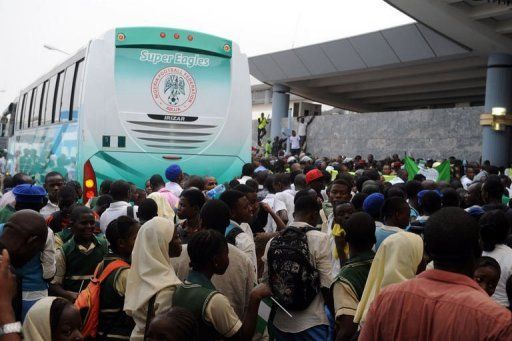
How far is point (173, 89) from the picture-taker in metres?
9.38

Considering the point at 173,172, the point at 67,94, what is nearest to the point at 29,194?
the point at 173,172

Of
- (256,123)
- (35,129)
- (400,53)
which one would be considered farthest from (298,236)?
(256,123)

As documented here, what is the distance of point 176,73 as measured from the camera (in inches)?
368

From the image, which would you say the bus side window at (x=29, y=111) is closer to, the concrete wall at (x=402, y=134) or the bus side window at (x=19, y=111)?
the bus side window at (x=19, y=111)

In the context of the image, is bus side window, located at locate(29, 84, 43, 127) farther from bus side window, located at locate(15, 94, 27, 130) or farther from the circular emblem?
the circular emblem

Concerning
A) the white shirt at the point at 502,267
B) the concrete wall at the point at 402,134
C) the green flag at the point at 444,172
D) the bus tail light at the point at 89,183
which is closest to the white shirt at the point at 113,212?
the white shirt at the point at 502,267

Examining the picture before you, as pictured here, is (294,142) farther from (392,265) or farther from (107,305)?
(392,265)

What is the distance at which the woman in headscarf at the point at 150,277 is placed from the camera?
3137 mm

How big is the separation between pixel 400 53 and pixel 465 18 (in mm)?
4472

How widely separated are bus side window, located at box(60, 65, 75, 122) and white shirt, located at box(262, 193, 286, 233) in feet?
15.2

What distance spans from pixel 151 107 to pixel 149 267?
628 cm

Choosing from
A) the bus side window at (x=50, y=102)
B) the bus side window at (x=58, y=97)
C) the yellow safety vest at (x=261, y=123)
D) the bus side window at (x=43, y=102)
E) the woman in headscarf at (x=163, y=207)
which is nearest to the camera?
the woman in headscarf at (x=163, y=207)

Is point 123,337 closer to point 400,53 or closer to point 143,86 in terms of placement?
point 143,86

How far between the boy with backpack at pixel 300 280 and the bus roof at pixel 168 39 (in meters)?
6.27
